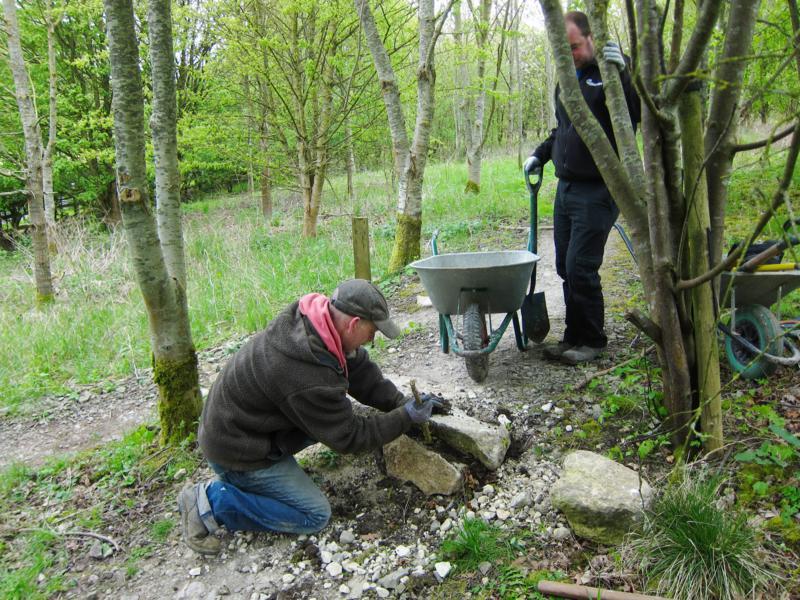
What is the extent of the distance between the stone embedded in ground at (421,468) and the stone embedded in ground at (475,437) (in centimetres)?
13

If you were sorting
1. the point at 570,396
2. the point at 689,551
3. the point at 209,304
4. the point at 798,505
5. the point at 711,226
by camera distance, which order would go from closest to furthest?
the point at 689,551 → the point at 798,505 → the point at 711,226 → the point at 570,396 → the point at 209,304

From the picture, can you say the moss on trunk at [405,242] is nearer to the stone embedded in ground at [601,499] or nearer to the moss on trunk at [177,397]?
the moss on trunk at [177,397]

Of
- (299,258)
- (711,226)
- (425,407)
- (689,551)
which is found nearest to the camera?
(689,551)

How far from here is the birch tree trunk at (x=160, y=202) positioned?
110 inches

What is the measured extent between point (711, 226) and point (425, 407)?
4.85 feet

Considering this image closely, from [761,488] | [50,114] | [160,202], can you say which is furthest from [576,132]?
[50,114]

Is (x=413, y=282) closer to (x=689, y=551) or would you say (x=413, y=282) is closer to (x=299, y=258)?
(x=299, y=258)

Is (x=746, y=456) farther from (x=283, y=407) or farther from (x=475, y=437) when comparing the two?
(x=283, y=407)

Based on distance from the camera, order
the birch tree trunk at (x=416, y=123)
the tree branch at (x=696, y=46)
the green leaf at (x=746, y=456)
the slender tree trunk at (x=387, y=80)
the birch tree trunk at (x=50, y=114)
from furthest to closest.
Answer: the birch tree trunk at (x=50, y=114)
the slender tree trunk at (x=387, y=80)
the birch tree trunk at (x=416, y=123)
the green leaf at (x=746, y=456)
the tree branch at (x=696, y=46)

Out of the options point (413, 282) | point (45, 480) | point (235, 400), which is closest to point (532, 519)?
point (235, 400)

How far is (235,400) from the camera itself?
2.46 meters

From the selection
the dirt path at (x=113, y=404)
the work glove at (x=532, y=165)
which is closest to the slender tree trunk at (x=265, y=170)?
the dirt path at (x=113, y=404)

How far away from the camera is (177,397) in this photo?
3.21 m

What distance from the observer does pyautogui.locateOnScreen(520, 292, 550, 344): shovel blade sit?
12.9 feet
